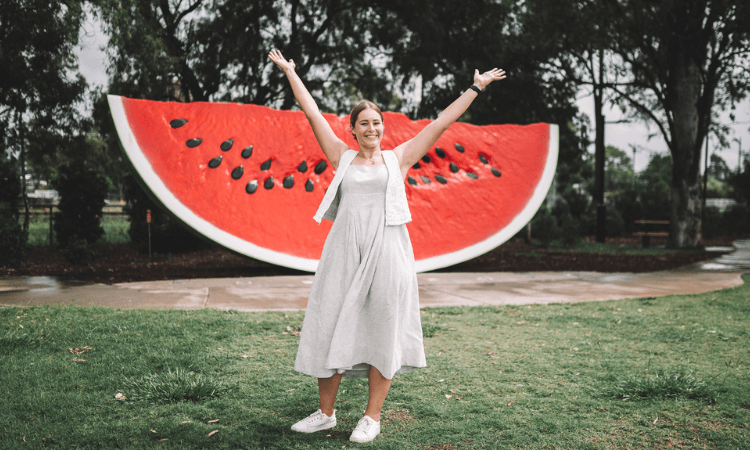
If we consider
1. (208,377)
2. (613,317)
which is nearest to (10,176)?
(208,377)

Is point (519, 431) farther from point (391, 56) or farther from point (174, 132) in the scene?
point (391, 56)

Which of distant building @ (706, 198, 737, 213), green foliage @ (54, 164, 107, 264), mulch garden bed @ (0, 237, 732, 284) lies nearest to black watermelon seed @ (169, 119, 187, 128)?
mulch garden bed @ (0, 237, 732, 284)

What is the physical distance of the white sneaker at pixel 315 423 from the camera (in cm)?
239

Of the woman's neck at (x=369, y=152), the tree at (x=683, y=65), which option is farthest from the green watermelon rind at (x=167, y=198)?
the tree at (x=683, y=65)

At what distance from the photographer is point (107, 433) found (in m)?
2.32

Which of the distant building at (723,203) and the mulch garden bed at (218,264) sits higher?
A: the distant building at (723,203)

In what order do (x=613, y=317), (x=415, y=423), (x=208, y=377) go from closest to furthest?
(x=415, y=423)
(x=208, y=377)
(x=613, y=317)

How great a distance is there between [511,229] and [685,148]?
319 inches

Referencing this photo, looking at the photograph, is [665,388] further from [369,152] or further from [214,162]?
[214,162]

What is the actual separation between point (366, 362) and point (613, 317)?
3495mm

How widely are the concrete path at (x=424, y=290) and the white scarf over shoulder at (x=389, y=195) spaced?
285cm

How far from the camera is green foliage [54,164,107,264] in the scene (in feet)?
29.4

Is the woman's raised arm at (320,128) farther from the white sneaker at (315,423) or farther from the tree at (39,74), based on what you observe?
the tree at (39,74)

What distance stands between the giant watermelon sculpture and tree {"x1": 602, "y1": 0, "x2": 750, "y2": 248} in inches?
218
